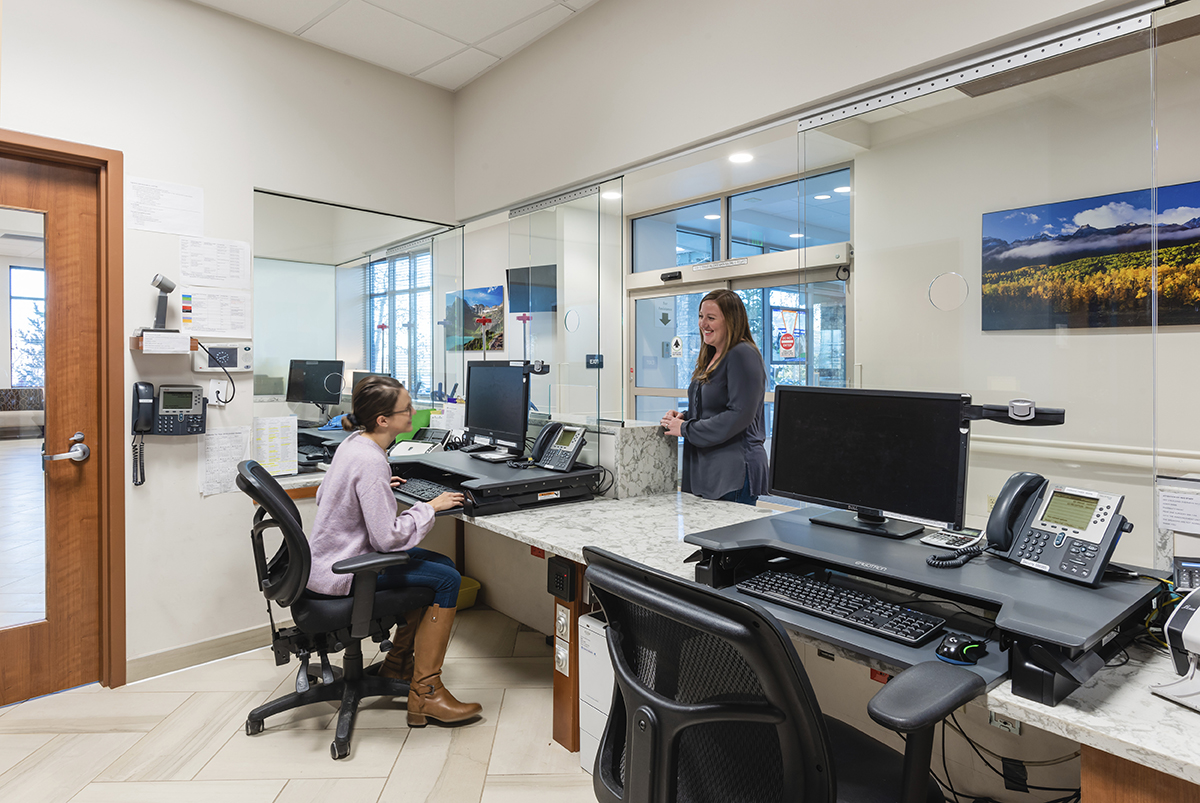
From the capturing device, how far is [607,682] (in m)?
1.97

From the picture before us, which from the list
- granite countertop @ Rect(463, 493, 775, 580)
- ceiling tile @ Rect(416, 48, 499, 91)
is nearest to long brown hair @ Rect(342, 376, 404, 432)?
granite countertop @ Rect(463, 493, 775, 580)

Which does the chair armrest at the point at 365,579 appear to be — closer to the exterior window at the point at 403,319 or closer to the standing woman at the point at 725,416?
the standing woman at the point at 725,416

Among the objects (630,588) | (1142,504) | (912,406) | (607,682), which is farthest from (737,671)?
(1142,504)

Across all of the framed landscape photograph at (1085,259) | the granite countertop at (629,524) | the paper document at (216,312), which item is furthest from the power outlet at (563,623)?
the paper document at (216,312)

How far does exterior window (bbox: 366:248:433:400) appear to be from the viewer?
12.3 ft

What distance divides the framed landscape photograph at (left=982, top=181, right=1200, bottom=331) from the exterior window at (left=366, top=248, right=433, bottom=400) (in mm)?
3001

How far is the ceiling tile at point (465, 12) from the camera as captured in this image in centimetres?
284

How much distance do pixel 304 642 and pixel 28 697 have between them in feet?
4.30

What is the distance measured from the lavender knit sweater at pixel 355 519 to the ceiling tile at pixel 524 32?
2.14 meters

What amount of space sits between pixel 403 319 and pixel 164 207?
1.37m

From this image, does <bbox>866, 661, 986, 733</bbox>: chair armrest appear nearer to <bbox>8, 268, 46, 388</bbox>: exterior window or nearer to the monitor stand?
the monitor stand

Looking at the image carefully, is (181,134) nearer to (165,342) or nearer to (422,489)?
(165,342)

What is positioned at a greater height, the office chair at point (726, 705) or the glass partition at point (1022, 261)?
the glass partition at point (1022, 261)

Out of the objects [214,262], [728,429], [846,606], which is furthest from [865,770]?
[214,262]
